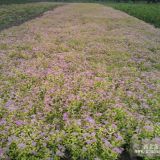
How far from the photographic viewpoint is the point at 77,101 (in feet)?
27.1

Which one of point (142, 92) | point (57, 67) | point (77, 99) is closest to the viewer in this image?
point (77, 99)

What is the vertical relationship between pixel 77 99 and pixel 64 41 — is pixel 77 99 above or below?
above

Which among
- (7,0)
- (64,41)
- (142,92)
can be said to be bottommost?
(7,0)

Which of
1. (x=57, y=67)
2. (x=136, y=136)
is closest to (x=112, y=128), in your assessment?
(x=136, y=136)

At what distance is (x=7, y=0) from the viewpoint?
6016cm

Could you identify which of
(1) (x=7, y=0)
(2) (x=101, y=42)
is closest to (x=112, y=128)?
(2) (x=101, y=42)

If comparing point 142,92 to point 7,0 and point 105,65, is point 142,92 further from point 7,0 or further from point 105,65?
point 7,0

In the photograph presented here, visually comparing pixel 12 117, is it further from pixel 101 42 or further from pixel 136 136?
pixel 101 42

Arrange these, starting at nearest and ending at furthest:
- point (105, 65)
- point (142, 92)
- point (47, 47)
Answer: point (142, 92)
point (105, 65)
point (47, 47)

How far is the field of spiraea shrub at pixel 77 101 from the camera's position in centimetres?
620

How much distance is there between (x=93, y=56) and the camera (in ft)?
43.9

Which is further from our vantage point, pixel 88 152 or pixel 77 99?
pixel 77 99

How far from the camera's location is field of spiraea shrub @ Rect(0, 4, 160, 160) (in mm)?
6203

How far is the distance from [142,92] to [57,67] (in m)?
4.01
